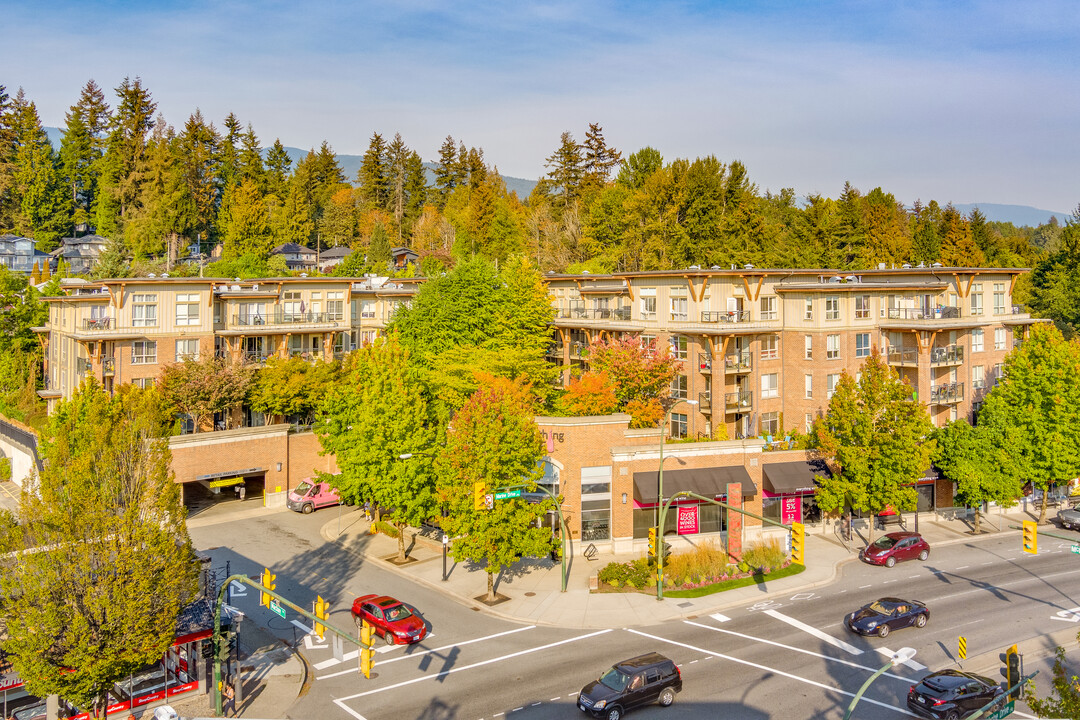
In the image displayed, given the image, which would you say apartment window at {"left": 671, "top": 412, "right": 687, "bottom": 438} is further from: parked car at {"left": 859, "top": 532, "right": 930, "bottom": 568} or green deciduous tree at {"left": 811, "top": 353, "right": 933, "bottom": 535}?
parked car at {"left": 859, "top": 532, "right": 930, "bottom": 568}

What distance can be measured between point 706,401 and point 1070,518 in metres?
22.5

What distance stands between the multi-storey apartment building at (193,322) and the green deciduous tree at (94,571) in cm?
3476

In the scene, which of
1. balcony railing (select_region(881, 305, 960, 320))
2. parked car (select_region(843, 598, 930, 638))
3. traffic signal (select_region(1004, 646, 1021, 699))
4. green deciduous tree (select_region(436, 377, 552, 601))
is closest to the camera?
traffic signal (select_region(1004, 646, 1021, 699))

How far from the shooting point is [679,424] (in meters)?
54.4

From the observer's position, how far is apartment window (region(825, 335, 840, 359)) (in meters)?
54.1

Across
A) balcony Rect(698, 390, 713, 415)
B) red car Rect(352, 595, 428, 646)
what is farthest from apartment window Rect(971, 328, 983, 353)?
red car Rect(352, 595, 428, 646)

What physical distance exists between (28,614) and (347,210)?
105440 mm

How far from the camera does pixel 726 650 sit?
30.2 metres

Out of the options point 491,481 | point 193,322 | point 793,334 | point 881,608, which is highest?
point 193,322

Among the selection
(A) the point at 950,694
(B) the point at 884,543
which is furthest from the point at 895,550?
(A) the point at 950,694

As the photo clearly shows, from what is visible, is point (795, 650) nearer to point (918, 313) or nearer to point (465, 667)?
point (465, 667)

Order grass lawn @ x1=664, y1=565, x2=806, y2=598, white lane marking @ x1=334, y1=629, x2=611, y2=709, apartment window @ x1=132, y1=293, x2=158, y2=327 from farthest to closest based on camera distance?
apartment window @ x1=132, y1=293, x2=158, y2=327 < grass lawn @ x1=664, y1=565, x2=806, y2=598 < white lane marking @ x1=334, y1=629, x2=611, y2=709

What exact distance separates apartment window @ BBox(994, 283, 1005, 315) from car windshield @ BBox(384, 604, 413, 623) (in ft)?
168

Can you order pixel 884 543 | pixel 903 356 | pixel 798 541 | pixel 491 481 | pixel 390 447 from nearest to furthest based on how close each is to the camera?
pixel 798 541 → pixel 491 481 → pixel 390 447 → pixel 884 543 → pixel 903 356
